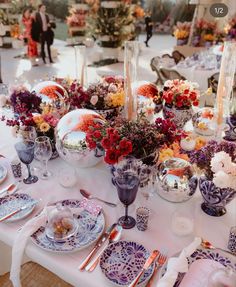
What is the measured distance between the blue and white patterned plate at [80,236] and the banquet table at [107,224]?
0.02 meters

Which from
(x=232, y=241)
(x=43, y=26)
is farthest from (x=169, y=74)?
(x=43, y=26)

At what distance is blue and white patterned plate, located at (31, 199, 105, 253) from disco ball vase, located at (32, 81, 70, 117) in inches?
27.7

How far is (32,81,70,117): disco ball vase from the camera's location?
158 cm

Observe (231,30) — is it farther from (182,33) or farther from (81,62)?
(81,62)

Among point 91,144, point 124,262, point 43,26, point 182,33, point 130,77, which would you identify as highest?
point 43,26

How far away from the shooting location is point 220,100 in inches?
55.9

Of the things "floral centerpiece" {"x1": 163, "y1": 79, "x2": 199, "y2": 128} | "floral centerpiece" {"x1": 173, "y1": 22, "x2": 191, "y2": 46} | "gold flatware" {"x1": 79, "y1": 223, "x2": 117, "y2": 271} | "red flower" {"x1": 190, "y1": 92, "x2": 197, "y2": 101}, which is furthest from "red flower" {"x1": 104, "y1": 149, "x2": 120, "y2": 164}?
"floral centerpiece" {"x1": 173, "y1": 22, "x2": 191, "y2": 46}

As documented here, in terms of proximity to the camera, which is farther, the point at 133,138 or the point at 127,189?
the point at 133,138

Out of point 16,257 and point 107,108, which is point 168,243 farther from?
point 107,108

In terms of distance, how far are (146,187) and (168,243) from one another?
11.0 inches

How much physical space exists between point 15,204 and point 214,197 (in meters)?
0.68

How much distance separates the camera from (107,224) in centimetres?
99

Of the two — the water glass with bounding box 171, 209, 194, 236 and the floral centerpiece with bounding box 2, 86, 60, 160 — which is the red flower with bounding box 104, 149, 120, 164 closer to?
the water glass with bounding box 171, 209, 194, 236

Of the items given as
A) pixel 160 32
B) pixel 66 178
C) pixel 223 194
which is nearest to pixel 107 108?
pixel 66 178
